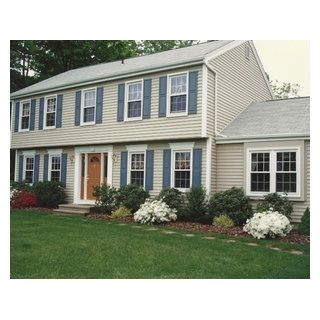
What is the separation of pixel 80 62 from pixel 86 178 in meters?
12.4

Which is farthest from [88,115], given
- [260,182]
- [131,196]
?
[260,182]

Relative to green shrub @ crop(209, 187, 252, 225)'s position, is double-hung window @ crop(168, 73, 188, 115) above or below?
above

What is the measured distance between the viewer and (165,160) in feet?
45.9

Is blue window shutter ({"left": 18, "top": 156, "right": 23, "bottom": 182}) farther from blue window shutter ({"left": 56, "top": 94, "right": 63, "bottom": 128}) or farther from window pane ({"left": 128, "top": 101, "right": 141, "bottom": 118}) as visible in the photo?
window pane ({"left": 128, "top": 101, "right": 141, "bottom": 118})

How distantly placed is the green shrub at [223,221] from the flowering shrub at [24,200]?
829 centimetres

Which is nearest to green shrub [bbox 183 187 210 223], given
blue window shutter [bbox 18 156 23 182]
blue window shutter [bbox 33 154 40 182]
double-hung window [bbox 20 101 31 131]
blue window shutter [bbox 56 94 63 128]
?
blue window shutter [bbox 56 94 63 128]

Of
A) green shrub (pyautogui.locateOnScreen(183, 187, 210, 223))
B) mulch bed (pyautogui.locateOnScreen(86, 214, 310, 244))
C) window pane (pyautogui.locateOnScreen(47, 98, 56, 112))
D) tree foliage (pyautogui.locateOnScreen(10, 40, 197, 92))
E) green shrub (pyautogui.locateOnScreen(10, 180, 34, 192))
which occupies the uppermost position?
tree foliage (pyautogui.locateOnScreen(10, 40, 197, 92))

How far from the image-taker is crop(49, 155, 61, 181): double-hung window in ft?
58.0

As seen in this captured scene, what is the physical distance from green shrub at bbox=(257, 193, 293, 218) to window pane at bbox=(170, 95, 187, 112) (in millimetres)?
4023

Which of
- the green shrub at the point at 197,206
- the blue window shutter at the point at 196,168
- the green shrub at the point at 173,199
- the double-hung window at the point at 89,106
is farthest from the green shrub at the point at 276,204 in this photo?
the double-hung window at the point at 89,106

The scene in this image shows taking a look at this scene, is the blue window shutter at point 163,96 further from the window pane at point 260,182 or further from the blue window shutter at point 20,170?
the blue window shutter at point 20,170

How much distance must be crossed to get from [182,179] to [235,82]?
4.54 metres

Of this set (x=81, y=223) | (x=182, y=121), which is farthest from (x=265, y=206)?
(x=81, y=223)
